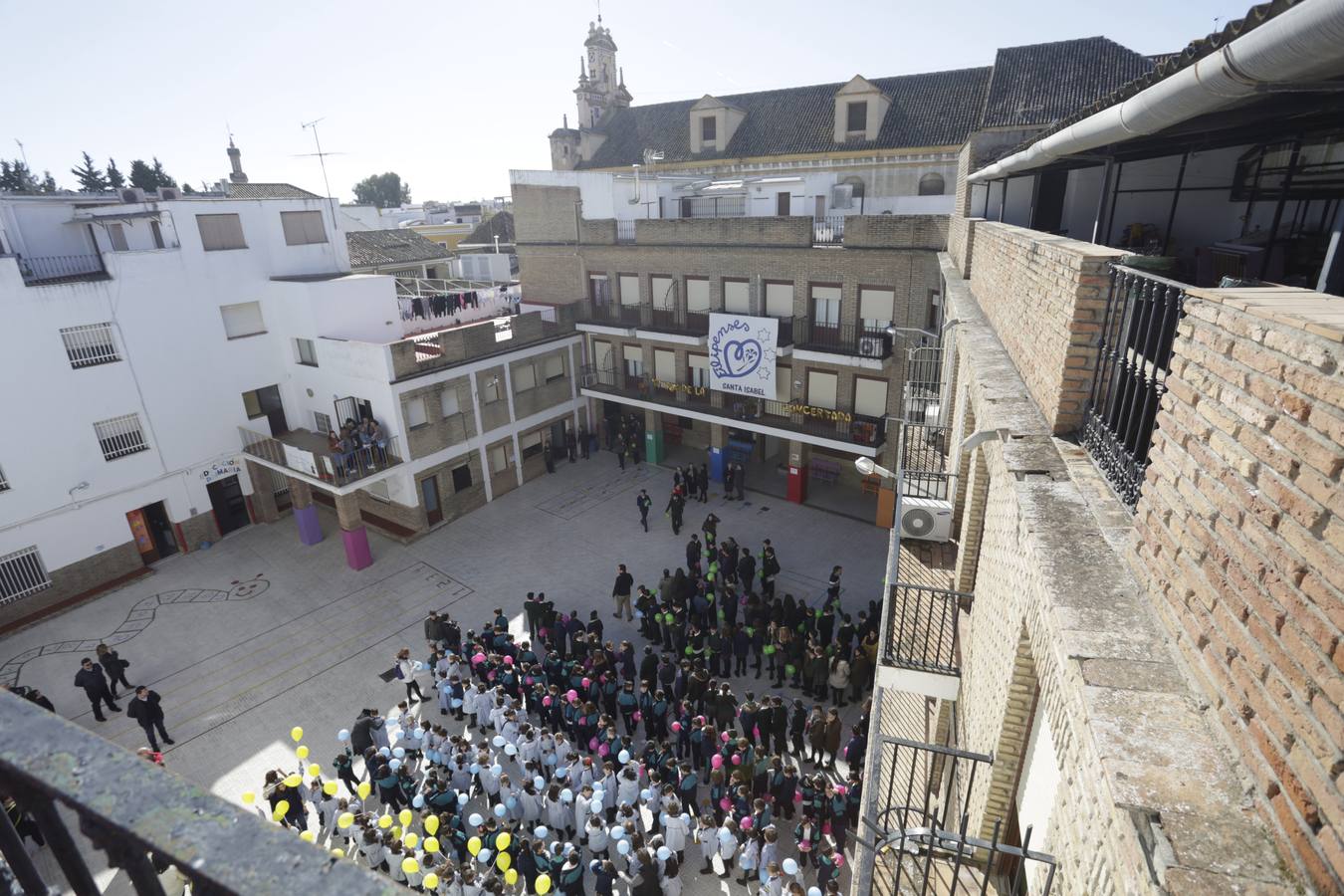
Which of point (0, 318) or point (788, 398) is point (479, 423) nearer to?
point (788, 398)

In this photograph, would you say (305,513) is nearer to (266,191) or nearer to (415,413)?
(415,413)

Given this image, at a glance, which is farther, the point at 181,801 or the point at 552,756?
the point at 552,756

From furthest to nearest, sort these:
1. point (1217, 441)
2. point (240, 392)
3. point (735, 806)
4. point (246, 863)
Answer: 1. point (240, 392)
2. point (735, 806)
3. point (1217, 441)
4. point (246, 863)

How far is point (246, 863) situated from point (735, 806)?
34.2ft

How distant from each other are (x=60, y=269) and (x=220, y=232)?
13.0 feet

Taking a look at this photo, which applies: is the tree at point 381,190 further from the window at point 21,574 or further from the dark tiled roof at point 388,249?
the window at point 21,574

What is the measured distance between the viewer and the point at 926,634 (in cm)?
727

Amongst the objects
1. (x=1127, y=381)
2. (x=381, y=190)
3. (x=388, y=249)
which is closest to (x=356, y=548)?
(x=1127, y=381)

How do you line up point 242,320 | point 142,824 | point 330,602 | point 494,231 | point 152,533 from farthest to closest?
point 494,231, point 242,320, point 152,533, point 330,602, point 142,824

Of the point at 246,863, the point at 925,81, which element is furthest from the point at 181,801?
the point at 925,81

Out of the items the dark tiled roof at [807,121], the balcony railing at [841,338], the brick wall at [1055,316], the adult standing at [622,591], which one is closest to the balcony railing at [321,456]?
the adult standing at [622,591]

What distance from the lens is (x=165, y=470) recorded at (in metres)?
19.9

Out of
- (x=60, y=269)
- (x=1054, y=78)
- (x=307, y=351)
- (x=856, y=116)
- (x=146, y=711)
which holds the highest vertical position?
(x=1054, y=78)

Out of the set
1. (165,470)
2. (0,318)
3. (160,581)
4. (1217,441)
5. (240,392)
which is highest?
(1217,441)
